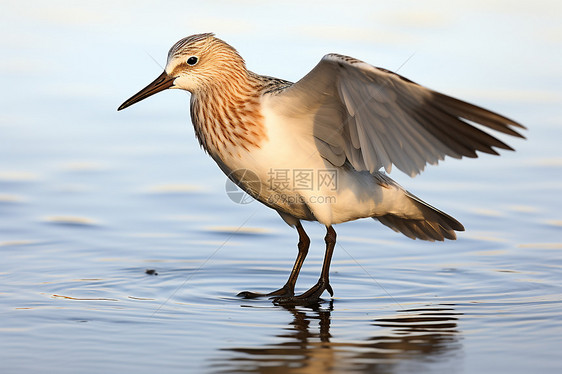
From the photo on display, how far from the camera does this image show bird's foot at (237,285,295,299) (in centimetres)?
675

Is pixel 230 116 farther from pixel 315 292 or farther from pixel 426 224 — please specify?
pixel 426 224

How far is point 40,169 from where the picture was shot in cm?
1009

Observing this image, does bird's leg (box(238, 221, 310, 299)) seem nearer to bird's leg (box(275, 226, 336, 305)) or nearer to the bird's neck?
bird's leg (box(275, 226, 336, 305))

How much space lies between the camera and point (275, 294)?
22.5 ft

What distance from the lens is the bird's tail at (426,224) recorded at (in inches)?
294

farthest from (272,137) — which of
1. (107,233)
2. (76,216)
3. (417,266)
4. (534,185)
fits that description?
(534,185)

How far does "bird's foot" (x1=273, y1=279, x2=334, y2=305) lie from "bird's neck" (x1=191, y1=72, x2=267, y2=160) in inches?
41.1

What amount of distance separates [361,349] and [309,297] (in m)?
1.35

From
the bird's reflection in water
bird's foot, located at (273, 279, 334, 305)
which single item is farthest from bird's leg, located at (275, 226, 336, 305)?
the bird's reflection in water

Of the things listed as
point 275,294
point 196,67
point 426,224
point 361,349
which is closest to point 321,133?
point 196,67

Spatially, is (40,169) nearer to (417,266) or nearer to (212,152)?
(212,152)

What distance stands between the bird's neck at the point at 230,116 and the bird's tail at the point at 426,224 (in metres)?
1.46

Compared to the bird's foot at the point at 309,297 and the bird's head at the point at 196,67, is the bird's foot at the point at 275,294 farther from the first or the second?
the bird's head at the point at 196,67

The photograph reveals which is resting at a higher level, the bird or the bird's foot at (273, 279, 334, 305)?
the bird
